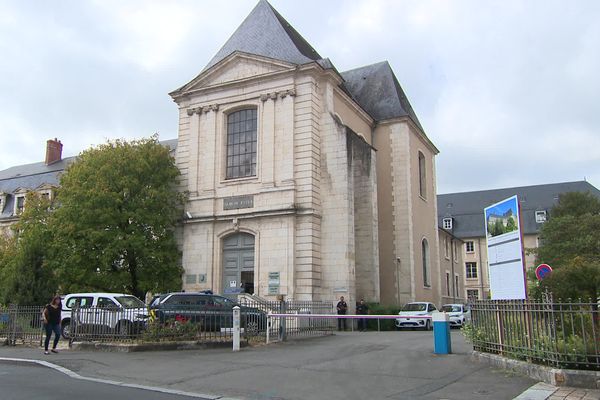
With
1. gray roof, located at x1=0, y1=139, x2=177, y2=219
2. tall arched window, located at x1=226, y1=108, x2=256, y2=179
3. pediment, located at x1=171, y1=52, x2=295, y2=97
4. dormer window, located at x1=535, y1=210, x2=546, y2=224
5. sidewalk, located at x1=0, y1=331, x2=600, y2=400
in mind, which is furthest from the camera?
dormer window, located at x1=535, y1=210, x2=546, y2=224

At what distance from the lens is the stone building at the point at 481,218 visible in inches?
2307

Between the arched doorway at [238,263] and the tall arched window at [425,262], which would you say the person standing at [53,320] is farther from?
the tall arched window at [425,262]

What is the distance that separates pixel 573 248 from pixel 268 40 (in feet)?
71.5

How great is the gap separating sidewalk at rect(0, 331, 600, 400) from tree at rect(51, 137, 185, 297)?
10019 mm

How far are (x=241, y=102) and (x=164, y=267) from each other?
850cm

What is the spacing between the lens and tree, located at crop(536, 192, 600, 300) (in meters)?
9.37

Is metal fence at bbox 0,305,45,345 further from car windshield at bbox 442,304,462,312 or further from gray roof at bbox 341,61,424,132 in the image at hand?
gray roof at bbox 341,61,424,132

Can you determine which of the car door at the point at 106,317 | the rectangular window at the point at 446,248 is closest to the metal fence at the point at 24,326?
the car door at the point at 106,317

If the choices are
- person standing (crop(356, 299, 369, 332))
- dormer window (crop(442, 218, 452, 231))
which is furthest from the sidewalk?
dormer window (crop(442, 218, 452, 231))

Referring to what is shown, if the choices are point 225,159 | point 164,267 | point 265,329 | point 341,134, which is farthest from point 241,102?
point 265,329

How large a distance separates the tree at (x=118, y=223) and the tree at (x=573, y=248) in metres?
16.9

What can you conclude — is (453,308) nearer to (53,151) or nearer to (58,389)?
(58,389)

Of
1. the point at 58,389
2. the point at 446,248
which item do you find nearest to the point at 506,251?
the point at 58,389

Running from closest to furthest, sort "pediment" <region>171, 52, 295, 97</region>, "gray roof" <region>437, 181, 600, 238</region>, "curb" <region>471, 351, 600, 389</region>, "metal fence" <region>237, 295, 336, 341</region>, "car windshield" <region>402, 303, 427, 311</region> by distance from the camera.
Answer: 1. "curb" <region>471, 351, 600, 389</region>
2. "metal fence" <region>237, 295, 336, 341</region>
3. "car windshield" <region>402, 303, 427, 311</region>
4. "pediment" <region>171, 52, 295, 97</region>
5. "gray roof" <region>437, 181, 600, 238</region>
